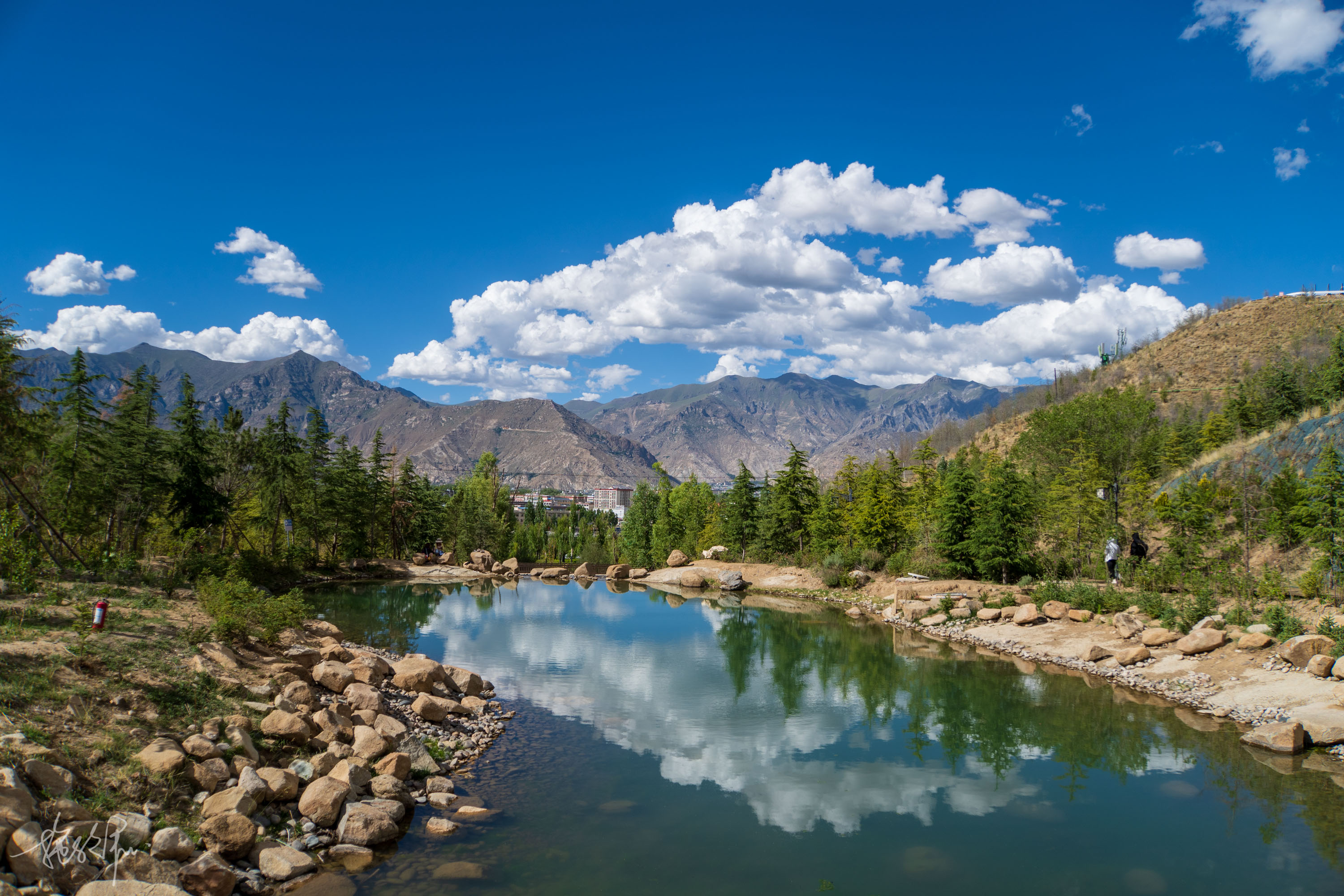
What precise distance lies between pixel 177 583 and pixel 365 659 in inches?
351

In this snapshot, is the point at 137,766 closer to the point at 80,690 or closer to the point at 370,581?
the point at 80,690

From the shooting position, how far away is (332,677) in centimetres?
1514

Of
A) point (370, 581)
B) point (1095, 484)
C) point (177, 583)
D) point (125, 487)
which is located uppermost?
point (1095, 484)

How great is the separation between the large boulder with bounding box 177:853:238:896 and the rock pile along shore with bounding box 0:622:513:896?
14 mm

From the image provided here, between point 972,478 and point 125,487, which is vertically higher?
point 972,478

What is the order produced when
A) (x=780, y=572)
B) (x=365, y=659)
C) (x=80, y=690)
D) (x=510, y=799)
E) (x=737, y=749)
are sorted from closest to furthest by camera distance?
(x=80, y=690), (x=510, y=799), (x=737, y=749), (x=365, y=659), (x=780, y=572)

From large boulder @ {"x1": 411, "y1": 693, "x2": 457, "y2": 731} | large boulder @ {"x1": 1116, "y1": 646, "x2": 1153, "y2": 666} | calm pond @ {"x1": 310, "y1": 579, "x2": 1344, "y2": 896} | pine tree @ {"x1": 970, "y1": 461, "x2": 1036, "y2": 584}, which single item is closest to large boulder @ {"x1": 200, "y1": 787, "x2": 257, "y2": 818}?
calm pond @ {"x1": 310, "y1": 579, "x2": 1344, "y2": 896}

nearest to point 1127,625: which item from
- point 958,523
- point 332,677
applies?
point 958,523

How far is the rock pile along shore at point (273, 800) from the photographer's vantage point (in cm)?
706

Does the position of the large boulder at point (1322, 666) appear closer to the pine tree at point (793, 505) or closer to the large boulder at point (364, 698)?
the large boulder at point (364, 698)

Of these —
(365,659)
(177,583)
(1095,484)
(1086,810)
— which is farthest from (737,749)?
(1095,484)

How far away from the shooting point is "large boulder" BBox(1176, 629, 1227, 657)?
61.2 ft

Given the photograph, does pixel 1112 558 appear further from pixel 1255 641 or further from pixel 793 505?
pixel 793 505

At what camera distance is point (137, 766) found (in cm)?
888
